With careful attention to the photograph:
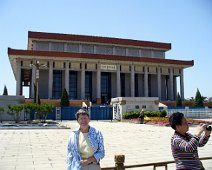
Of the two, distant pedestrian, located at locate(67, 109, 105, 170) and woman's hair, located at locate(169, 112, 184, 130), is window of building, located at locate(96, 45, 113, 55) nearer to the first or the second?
distant pedestrian, located at locate(67, 109, 105, 170)

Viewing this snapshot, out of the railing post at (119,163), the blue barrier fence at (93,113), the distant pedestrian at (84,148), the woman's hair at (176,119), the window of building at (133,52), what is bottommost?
the blue barrier fence at (93,113)

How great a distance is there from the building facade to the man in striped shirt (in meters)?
46.3

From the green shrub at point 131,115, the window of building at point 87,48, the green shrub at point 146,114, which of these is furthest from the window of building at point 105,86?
the green shrub at point 131,115

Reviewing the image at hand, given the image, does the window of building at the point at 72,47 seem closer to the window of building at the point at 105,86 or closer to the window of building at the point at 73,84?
the window of building at the point at 73,84

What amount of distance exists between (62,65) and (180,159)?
4884 centimetres

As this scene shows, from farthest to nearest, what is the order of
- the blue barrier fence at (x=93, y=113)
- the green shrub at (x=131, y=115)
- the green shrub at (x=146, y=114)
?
the blue barrier fence at (x=93, y=113)
the green shrub at (x=131, y=115)
the green shrub at (x=146, y=114)

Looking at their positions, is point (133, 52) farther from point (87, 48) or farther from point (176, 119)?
point (176, 119)

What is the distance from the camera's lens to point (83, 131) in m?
3.82

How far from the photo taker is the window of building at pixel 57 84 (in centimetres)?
5413

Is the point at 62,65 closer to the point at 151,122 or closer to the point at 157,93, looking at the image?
the point at 157,93

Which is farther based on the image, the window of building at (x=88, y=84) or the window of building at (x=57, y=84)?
the window of building at (x=88, y=84)

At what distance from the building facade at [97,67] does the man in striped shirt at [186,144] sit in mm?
46343

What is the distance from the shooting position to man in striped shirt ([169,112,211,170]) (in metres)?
3.30

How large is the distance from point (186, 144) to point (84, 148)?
132cm
